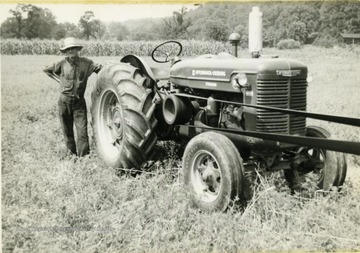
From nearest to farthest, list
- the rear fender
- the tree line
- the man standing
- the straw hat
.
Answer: the tree line
the rear fender
the straw hat
the man standing

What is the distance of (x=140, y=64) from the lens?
5.37 m

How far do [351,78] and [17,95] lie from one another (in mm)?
4580

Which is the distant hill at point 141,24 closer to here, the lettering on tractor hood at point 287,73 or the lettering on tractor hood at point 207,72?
the lettering on tractor hood at point 207,72

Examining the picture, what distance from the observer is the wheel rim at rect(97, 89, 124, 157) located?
17.7ft

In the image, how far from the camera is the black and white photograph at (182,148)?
3764mm

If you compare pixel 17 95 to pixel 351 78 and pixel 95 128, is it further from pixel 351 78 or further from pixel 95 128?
pixel 351 78

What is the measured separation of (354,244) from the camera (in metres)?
3.78

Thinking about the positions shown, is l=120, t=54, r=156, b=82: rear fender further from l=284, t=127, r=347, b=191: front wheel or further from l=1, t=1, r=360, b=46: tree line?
l=284, t=127, r=347, b=191: front wheel

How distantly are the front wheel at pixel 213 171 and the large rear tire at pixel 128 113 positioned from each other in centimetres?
63

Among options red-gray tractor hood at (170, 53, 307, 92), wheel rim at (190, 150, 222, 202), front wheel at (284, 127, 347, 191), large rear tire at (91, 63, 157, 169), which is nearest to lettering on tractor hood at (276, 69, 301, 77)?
red-gray tractor hood at (170, 53, 307, 92)

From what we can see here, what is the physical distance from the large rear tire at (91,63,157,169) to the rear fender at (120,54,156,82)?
10 centimetres

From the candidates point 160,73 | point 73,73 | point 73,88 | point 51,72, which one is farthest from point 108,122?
point 51,72

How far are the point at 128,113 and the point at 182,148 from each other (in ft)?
4.48

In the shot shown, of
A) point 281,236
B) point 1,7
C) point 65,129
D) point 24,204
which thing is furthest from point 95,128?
point 281,236
